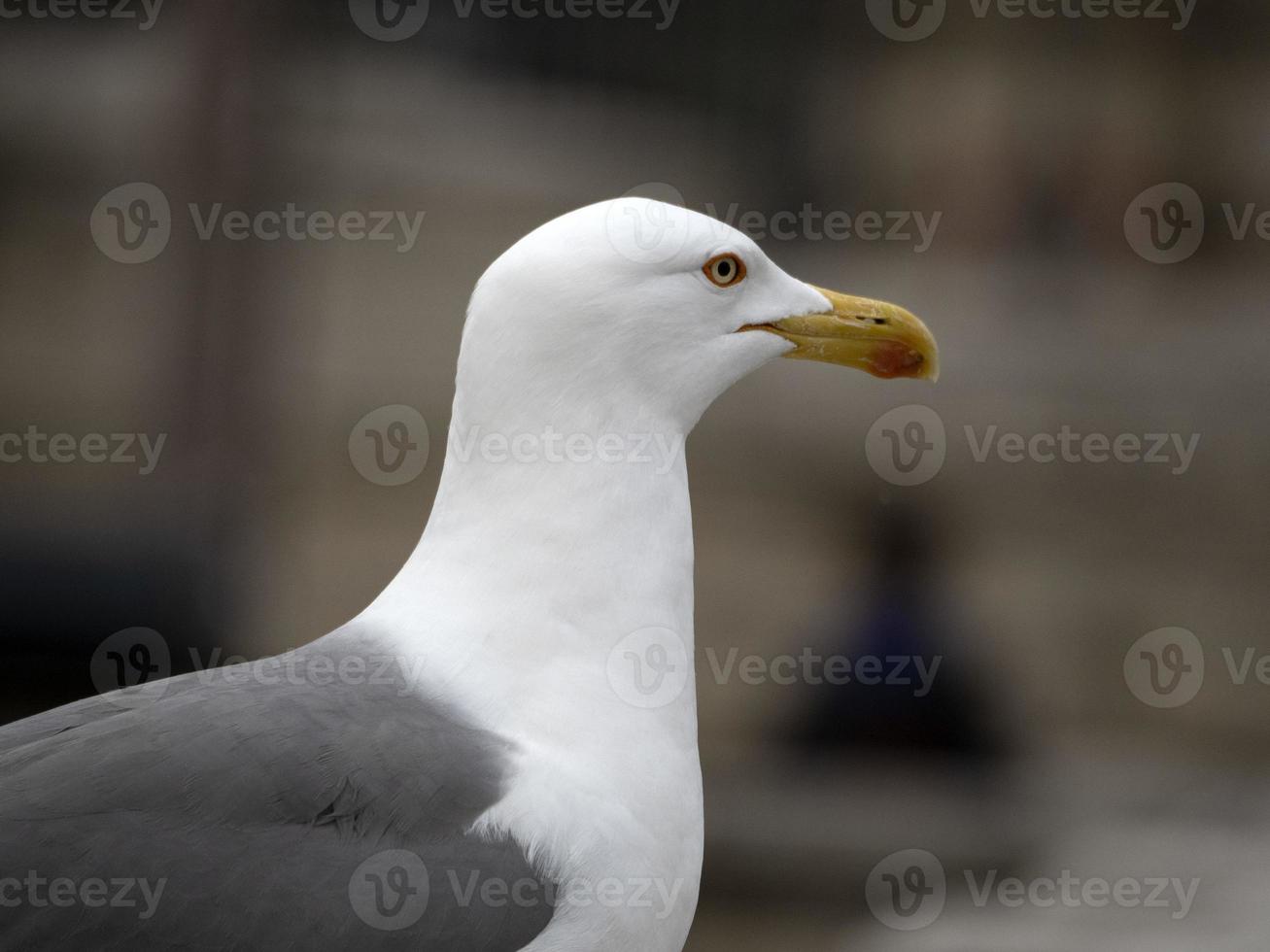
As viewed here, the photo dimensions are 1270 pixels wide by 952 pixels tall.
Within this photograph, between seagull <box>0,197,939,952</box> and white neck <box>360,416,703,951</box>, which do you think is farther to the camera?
white neck <box>360,416,703,951</box>

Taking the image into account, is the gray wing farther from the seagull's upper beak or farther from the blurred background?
the blurred background

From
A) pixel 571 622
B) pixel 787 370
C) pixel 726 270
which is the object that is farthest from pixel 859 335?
pixel 787 370

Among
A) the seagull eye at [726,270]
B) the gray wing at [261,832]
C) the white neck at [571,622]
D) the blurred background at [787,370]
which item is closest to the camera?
the gray wing at [261,832]

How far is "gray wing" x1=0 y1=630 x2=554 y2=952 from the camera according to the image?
0.97 metres

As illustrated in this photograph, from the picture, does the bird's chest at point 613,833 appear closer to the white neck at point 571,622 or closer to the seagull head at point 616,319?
the white neck at point 571,622

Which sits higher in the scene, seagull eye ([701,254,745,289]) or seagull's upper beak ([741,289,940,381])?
seagull eye ([701,254,745,289])

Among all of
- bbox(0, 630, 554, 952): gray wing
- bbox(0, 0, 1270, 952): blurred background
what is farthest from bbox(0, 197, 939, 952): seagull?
bbox(0, 0, 1270, 952): blurred background

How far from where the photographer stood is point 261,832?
3.29 feet

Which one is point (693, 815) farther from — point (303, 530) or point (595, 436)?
point (303, 530)

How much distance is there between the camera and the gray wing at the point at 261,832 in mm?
969

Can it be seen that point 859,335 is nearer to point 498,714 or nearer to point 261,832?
point 498,714

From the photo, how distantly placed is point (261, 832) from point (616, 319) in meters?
0.48

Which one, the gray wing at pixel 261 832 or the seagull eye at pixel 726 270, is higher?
the seagull eye at pixel 726 270

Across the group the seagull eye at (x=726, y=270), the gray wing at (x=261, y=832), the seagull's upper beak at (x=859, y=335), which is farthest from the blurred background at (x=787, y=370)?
the gray wing at (x=261, y=832)
